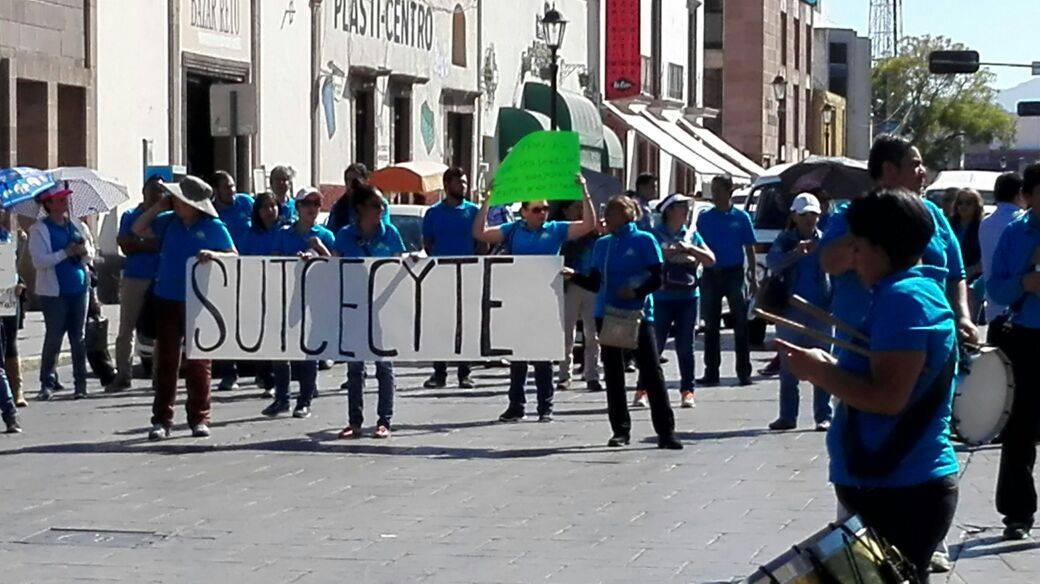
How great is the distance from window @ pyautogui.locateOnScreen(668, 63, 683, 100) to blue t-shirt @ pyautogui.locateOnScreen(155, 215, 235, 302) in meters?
45.3

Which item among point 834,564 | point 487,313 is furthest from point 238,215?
point 834,564

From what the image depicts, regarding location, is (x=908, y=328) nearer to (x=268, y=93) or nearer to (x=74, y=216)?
(x=74, y=216)

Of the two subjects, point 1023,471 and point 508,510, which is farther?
point 508,510

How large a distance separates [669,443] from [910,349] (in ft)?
26.0

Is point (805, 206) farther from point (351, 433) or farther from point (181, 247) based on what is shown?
point (181, 247)

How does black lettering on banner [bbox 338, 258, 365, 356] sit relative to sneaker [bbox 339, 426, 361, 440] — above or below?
above

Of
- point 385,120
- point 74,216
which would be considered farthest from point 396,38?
point 74,216

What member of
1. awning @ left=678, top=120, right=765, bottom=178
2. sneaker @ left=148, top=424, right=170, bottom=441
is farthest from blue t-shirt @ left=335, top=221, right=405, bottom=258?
awning @ left=678, top=120, right=765, bottom=178

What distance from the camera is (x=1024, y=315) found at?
31.9 feet

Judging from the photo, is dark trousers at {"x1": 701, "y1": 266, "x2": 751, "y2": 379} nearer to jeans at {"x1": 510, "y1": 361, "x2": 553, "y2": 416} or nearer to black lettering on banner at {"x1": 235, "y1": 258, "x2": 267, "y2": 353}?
jeans at {"x1": 510, "y1": 361, "x2": 553, "y2": 416}

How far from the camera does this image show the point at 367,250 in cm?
1437

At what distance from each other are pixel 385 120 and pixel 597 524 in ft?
87.8

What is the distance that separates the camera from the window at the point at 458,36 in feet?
136

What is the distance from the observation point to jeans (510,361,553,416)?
49.3 ft
